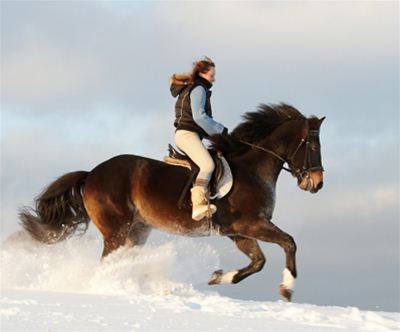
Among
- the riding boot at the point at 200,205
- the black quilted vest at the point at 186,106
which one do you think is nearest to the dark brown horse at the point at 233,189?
the riding boot at the point at 200,205

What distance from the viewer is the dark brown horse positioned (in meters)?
9.38

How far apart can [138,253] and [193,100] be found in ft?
7.20

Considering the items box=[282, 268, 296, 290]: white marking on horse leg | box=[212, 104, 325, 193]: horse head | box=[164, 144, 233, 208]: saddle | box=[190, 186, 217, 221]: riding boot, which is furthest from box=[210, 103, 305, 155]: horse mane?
box=[282, 268, 296, 290]: white marking on horse leg

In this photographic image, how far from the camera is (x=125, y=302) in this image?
7.05 m

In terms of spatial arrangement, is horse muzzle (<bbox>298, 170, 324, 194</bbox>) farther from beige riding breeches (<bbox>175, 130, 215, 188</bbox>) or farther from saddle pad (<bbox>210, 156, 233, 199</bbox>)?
beige riding breeches (<bbox>175, 130, 215, 188</bbox>)

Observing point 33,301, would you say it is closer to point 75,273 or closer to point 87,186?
point 75,273

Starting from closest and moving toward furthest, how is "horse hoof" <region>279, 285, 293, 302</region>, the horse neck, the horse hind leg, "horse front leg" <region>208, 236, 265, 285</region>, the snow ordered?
the snow
"horse hoof" <region>279, 285, 293, 302</region>
"horse front leg" <region>208, 236, 265, 285</region>
the horse neck
the horse hind leg

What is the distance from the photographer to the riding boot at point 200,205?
912cm

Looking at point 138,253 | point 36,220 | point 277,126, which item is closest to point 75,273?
point 138,253

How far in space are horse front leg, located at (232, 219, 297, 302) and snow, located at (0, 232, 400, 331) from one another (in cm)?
69

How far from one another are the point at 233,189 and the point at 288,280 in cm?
142

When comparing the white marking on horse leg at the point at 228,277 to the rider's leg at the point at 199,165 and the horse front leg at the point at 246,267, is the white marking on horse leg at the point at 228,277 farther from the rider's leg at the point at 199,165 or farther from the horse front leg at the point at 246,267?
the rider's leg at the point at 199,165

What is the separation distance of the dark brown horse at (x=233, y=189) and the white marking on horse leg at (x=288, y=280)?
0.09m

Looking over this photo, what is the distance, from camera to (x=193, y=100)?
30.5 ft
